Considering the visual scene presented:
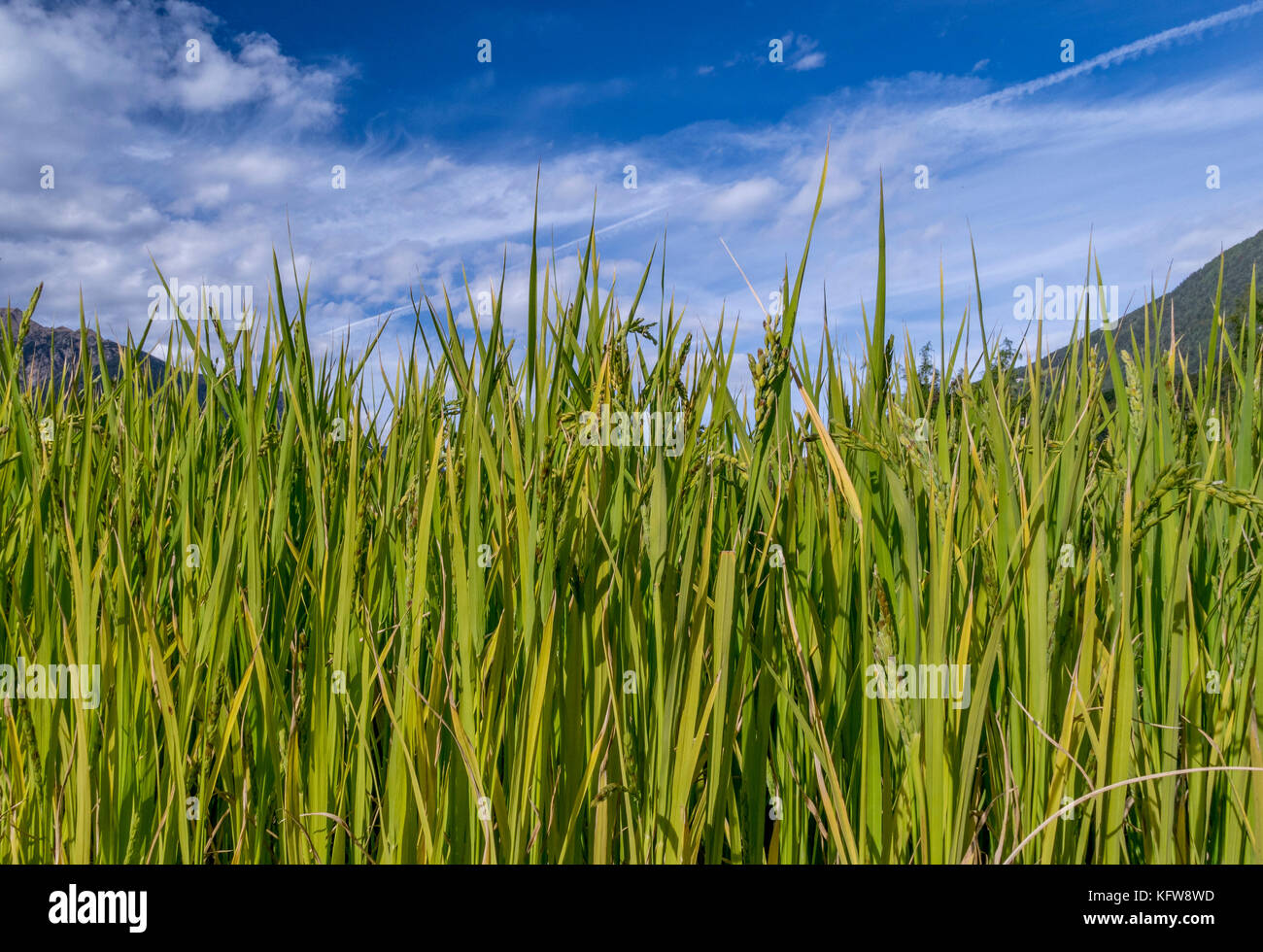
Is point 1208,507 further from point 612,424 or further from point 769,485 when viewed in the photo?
point 612,424

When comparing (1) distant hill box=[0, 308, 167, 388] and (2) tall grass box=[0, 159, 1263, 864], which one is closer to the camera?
(2) tall grass box=[0, 159, 1263, 864]

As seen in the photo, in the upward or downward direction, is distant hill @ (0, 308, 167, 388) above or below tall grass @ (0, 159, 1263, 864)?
above

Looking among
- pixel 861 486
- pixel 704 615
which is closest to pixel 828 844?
pixel 704 615

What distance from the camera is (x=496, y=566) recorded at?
1.27m

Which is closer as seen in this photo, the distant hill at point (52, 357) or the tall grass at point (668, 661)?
the tall grass at point (668, 661)

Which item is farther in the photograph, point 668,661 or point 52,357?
point 52,357

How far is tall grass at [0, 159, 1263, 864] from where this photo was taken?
1124mm

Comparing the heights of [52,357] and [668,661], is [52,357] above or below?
above

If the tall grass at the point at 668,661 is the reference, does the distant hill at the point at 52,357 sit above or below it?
above

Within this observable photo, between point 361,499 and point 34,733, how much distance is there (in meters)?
0.76

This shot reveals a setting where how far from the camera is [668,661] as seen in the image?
1.16 meters

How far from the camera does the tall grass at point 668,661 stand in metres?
1.12
